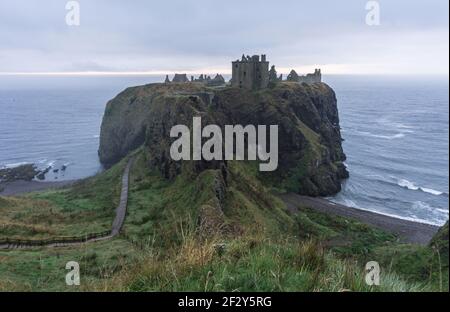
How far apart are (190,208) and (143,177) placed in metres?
26.7

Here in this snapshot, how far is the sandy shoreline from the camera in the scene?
311 ft

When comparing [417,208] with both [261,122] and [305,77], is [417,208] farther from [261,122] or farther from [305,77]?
[305,77]

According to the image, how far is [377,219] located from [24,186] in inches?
3149

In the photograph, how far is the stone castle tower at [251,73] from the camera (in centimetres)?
11394

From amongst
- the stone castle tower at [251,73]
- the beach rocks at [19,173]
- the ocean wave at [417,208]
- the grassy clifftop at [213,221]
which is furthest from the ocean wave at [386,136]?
the beach rocks at [19,173]

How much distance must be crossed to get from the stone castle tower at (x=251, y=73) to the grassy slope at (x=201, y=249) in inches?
1689

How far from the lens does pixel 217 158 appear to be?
200ft

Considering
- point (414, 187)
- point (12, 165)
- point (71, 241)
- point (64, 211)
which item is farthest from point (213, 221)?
point (12, 165)

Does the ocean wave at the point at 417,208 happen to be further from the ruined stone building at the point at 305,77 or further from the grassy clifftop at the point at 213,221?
the ruined stone building at the point at 305,77

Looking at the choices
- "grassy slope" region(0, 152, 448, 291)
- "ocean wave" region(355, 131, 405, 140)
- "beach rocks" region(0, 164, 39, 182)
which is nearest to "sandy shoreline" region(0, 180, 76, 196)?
"beach rocks" region(0, 164, 39, 182)

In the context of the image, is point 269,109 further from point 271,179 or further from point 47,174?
point 47,174
